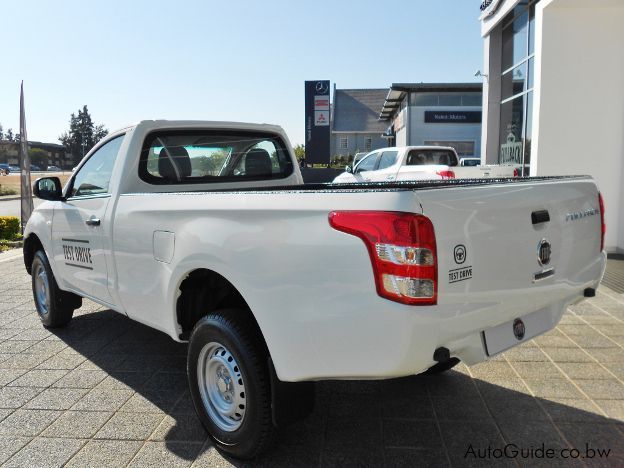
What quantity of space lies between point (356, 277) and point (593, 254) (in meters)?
1.77

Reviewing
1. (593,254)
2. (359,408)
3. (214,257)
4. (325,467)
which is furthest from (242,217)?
(593,254)

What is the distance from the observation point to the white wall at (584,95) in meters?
8.78

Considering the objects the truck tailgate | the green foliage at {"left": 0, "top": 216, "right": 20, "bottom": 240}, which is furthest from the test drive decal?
the green foliage at {"left": 0, "top": 216, "right": 20, "bottom": 240}

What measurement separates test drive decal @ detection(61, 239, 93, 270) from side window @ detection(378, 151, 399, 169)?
11550 millimetres

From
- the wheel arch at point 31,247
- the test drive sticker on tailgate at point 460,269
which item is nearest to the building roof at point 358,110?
the wheel arch at point 31,247

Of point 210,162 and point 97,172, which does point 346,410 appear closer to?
point 210,162

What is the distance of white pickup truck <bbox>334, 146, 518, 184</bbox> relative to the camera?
42.1ft

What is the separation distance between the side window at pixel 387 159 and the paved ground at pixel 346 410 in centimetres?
1065

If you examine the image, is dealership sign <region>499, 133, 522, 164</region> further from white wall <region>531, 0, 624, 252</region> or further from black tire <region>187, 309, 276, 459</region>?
black tire <region>187, 309, 276, 459</region>

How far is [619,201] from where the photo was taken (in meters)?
8.86

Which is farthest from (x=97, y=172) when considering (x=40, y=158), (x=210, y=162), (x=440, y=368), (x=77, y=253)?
(x=40, y=158)

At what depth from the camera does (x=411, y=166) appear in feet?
46.3

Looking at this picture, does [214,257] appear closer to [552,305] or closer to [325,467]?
[325,467]

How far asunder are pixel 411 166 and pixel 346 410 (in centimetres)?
1126
